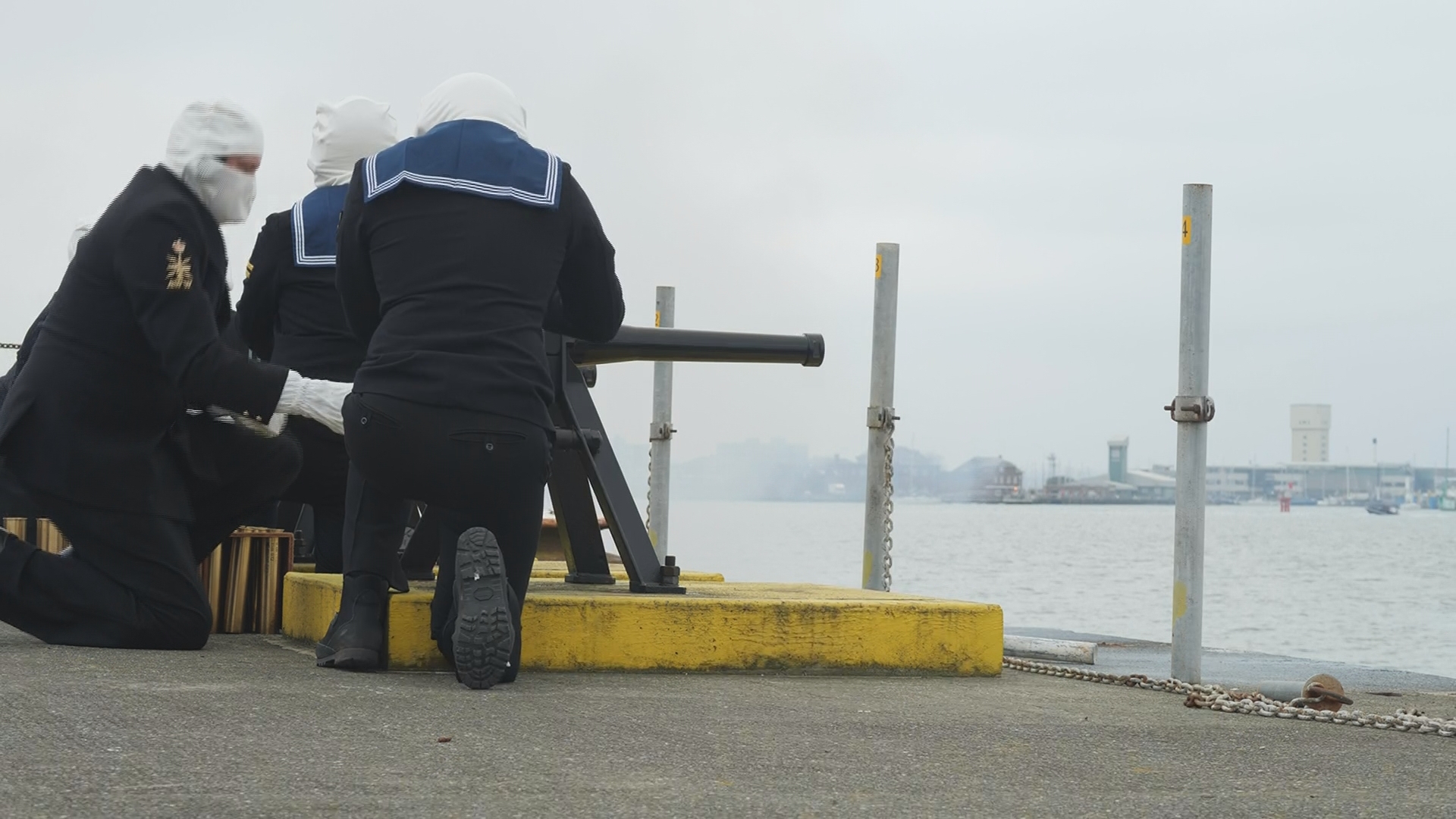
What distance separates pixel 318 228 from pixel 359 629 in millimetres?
1498

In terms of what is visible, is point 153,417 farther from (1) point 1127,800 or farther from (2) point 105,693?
(1) point 1127,800

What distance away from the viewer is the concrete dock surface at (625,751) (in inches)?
101

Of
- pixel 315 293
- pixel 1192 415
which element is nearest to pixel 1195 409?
pixel 1192 415

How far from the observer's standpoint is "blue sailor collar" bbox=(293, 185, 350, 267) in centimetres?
526

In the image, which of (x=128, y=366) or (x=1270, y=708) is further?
(x=128, y=366)

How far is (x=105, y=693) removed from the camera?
11.4 feet

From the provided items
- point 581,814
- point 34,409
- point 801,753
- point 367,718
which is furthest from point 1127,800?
point 34,409

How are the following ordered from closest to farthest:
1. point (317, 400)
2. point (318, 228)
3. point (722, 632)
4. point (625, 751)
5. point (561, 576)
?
1. point (625, 751)
2. point (317, 400)
3. point (722, 632)
4. point (318, 228)
5. point (561, 576)

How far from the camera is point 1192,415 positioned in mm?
5375

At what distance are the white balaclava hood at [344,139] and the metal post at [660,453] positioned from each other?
19.6 ft

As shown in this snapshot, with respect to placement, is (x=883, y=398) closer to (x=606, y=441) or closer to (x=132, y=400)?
(x=606, y=441)

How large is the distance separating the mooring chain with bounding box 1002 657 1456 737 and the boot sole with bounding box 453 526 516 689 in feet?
6.10

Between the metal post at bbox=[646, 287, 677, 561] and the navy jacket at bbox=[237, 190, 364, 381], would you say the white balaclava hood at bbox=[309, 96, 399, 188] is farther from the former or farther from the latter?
the metal post at bbox=[646, 287, 677, 561]

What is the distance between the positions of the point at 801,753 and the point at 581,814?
2.55 ft
